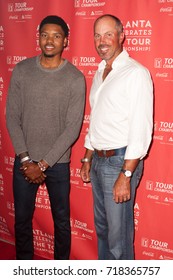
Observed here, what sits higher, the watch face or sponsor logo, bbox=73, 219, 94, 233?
the watch face

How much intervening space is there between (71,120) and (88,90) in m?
0.48

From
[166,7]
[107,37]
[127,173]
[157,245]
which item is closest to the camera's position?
[127,173]

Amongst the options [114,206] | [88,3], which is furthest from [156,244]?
[88,3]

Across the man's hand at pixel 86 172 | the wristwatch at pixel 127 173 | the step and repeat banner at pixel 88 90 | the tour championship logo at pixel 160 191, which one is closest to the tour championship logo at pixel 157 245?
the step and repeat banner at pixel 88 90

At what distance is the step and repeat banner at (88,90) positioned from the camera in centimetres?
247

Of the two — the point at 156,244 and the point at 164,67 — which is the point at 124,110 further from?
the point at 156,244

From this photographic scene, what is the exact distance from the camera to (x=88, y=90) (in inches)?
110

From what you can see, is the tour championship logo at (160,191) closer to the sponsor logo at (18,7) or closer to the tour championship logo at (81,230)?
the tour championship logo at (81,230)

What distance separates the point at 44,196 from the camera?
3.20m

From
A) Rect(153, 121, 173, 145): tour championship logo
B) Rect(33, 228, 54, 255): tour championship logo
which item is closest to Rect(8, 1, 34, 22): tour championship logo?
Rect(153, 121, 173, 145): tour championship logo

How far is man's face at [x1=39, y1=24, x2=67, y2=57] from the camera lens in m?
2.39

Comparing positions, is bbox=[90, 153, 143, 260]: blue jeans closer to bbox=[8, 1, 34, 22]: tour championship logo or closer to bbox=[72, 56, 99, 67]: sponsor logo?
bbox=[72, 56, 99, 67]: sponsor logo

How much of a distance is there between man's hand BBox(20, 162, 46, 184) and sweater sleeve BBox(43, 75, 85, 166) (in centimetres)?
10

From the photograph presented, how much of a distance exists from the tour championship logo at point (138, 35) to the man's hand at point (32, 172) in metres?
1.07
